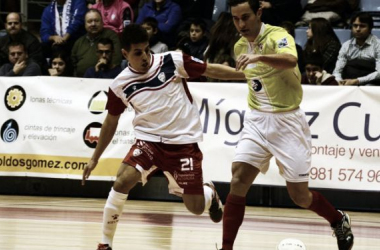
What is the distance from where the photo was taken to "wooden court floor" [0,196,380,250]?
7.84 meters

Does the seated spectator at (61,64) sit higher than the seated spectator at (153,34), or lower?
lower

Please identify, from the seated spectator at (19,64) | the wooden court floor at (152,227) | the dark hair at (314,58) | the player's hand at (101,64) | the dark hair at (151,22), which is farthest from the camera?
the dark hair at (151,22)

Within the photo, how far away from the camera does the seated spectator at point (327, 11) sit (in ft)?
43.9

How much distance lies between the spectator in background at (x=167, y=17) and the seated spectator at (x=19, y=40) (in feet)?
5.44

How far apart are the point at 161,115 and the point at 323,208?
157cm

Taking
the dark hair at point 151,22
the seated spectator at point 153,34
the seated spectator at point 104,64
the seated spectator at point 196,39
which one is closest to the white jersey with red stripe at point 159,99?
the seated spectator at point 104,64

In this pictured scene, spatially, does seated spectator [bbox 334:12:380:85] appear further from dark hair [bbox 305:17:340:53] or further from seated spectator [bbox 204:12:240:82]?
seated spectator [bbox 204:12:240:82]

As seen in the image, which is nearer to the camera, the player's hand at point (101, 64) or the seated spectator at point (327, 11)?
the player's hand at point (101, 64)

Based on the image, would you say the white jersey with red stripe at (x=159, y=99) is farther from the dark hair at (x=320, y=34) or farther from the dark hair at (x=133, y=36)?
the dark hair at (x=320, y=34)

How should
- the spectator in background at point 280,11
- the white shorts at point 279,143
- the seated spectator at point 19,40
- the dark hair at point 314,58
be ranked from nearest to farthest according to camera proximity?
1. the white shorts at point 279,143
2. the dark hair at point 314,58
3. the spectator in background at point 280,11
4. the seated spectator at point 19,40

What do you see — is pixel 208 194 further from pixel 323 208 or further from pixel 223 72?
pixel 223 72

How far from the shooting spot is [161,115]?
721 cm

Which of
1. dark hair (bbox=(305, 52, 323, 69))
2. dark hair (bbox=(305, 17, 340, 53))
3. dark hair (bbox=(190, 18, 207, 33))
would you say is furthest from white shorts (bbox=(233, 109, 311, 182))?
dark hair (bbox=(190, 18, 207, 33))

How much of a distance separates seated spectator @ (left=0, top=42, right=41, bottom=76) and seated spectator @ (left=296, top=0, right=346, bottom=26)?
160 inches
